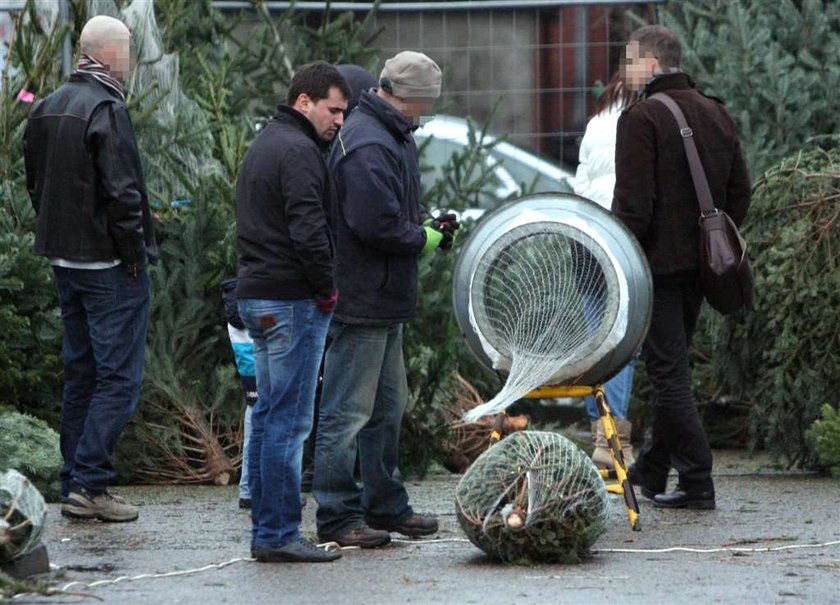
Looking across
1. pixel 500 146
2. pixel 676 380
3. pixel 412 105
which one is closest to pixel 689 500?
pixel 676 380

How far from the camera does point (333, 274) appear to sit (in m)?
5.84

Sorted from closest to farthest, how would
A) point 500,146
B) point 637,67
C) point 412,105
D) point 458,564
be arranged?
point 458,564 < point 412,105 < point 637,67 < point 500,146

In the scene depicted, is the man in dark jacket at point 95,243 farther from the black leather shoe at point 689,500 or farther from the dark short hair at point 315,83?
the black leather shoe at point 689,500

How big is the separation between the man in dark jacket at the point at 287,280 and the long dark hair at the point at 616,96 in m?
2.22

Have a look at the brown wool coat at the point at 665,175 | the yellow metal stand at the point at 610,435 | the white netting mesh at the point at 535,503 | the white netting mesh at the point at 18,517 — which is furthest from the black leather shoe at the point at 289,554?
the brown wool coat at the point at 665,175

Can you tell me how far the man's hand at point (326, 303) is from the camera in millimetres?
5820

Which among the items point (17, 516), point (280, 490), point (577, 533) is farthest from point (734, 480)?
point (17, 516)

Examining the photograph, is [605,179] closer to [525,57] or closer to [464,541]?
[464,541]

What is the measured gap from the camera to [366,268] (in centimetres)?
613

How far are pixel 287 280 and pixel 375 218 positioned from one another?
425 millimetres

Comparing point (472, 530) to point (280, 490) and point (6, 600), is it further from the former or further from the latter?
point (6, 600)

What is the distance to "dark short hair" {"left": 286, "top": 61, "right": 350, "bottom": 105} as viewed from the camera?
19.3 ft

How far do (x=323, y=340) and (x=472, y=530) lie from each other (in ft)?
2.79

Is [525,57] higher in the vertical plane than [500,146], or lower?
higher
